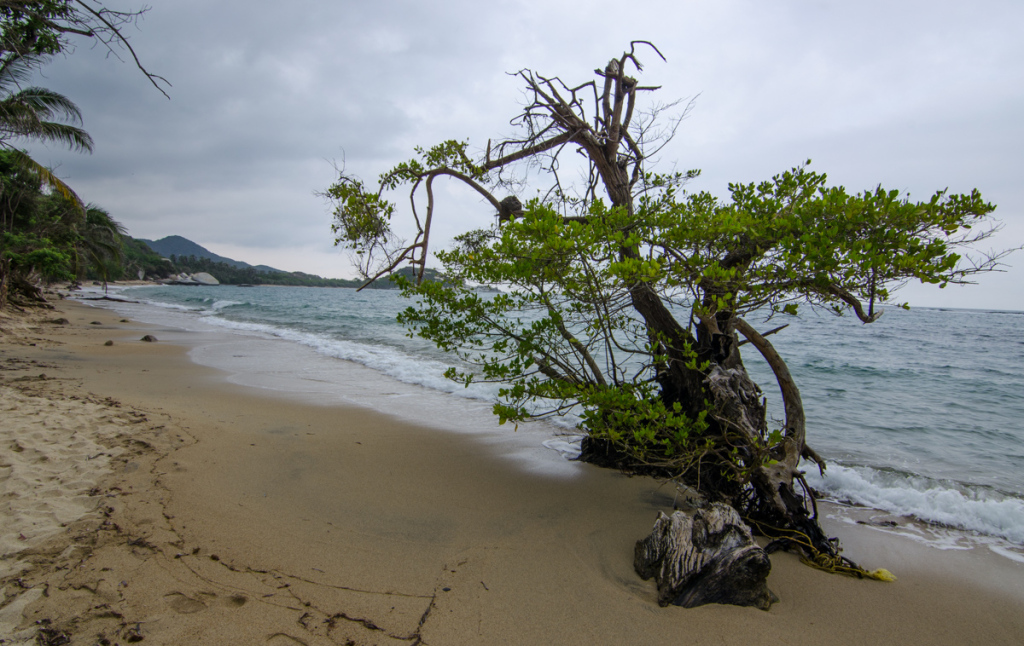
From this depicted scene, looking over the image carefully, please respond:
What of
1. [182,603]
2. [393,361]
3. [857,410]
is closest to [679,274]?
[182,603]

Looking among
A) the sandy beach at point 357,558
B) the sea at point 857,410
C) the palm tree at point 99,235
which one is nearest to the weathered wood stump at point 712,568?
the sandy beach at point 357,558

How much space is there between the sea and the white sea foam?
1 centimetres

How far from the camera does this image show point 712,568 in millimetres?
2744

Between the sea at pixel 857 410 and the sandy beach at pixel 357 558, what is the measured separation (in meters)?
0.79

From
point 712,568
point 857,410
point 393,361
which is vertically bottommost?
point 393,361

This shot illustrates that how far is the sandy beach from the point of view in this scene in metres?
2.31

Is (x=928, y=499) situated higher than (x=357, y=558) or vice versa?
(x=928, y=499)

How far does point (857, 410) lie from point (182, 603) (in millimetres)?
10354

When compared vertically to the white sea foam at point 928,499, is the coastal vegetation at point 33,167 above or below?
above

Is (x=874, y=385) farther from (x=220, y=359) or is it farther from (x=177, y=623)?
(x=220, y=359)

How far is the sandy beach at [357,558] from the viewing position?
2311 mm

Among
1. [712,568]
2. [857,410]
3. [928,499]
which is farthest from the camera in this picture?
[857,410]

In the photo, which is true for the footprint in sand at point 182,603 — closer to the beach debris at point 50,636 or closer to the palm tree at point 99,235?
the beach debris at point 50,636

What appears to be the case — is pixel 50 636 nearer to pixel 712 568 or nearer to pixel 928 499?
pixel 712 568
